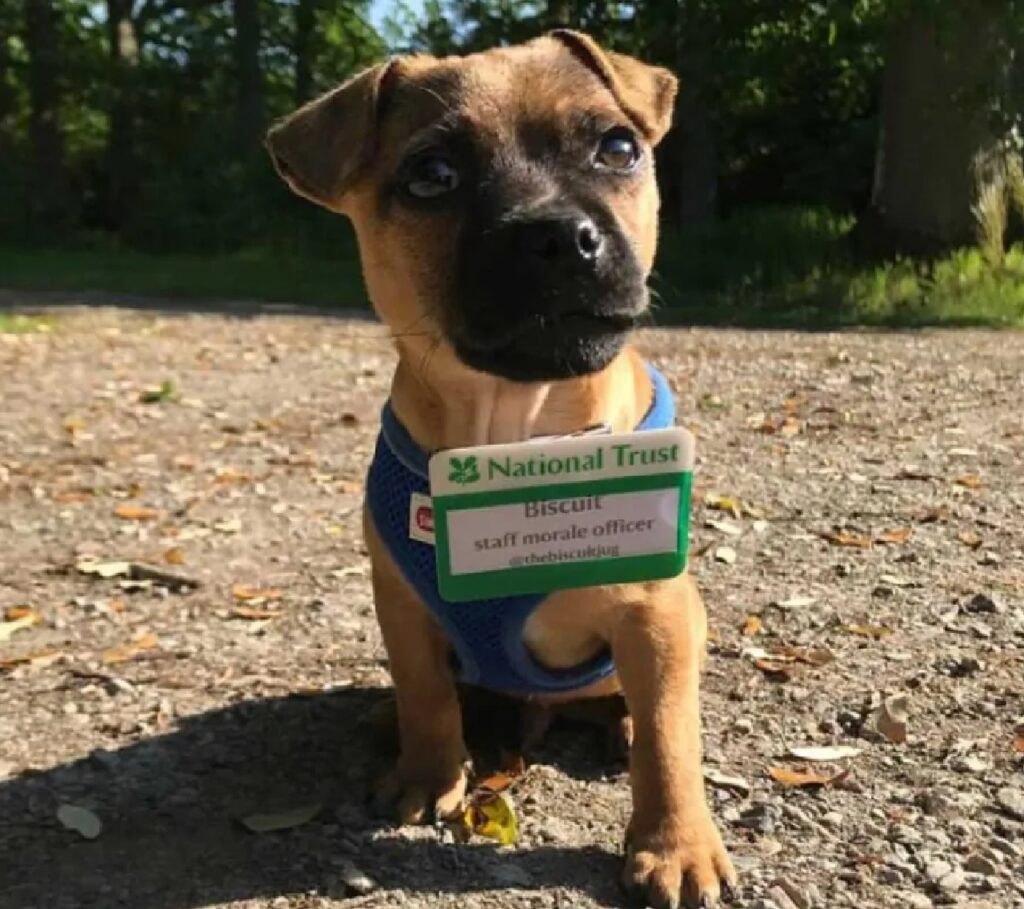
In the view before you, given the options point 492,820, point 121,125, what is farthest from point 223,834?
point 121,125

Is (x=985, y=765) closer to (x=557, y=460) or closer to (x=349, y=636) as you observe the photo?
(x=557, y=460)

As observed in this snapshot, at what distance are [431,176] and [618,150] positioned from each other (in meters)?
0.43

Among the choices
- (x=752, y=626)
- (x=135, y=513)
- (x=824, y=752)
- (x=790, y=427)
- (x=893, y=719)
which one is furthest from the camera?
(x=790, y=427)

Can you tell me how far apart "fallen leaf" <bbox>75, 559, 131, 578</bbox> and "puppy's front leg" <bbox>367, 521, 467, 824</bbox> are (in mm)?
2005

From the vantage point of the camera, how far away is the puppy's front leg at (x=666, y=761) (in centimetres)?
273

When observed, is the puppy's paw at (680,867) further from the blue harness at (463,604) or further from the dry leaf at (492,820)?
the blue harness at (463,604)

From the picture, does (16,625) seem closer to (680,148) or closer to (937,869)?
(937,869)

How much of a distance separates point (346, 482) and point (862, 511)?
7.53 feet

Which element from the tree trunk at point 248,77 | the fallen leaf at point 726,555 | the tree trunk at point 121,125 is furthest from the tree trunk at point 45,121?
the fallen leaf at point 726,555

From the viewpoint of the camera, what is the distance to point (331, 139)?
10.2 feet

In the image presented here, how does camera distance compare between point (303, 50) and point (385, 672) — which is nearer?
point (385, 672)

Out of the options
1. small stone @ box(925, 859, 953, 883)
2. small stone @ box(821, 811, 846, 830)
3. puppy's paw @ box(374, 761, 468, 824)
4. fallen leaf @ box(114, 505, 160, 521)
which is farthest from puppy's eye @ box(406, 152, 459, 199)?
fallen leaf @ box(114, 505, 160, 521)

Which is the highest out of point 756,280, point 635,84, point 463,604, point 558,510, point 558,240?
point 635,84

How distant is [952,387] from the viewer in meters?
7.97
